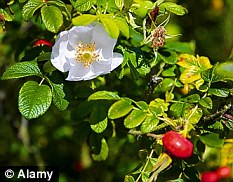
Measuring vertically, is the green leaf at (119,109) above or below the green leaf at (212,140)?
above

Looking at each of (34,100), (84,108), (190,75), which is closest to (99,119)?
(84,108)

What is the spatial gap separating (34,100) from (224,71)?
0.45 m

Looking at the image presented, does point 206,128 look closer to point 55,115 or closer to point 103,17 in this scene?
point 103,17

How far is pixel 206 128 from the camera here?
1405mm

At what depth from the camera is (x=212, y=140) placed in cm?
137

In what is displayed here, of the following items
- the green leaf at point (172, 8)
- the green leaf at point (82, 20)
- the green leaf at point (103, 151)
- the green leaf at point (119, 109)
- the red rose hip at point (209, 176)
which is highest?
the green leaf at point (82, 20)

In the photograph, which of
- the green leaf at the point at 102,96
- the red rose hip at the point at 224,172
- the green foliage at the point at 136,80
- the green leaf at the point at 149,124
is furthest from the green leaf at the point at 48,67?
the red rose hip at the point at 224,172

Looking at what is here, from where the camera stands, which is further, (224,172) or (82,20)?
(224,172)

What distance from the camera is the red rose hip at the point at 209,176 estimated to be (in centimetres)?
220

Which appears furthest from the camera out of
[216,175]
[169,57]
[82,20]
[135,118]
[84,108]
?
[216,175]

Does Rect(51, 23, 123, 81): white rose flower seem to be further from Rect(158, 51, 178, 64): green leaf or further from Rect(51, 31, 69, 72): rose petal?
Rect(158, 51, 178, 64): green leaf

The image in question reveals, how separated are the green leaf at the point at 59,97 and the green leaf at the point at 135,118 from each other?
0.15m

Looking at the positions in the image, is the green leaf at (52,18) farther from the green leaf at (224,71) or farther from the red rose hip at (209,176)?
the red rose hip at (209,176)

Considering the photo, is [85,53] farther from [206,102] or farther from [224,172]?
[224,172]
